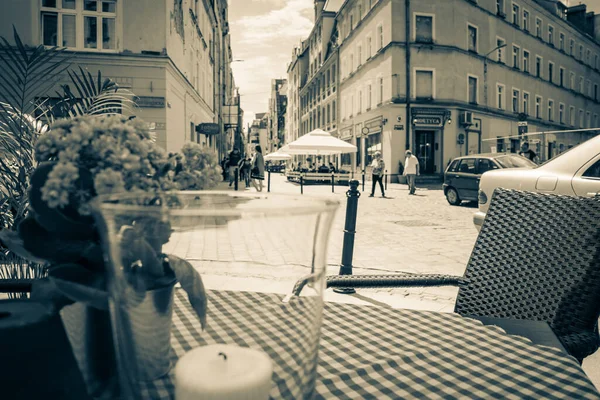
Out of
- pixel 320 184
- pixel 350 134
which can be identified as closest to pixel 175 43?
pixel 320 184

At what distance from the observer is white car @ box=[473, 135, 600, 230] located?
394 cm

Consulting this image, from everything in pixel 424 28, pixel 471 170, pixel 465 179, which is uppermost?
pixel 424 28

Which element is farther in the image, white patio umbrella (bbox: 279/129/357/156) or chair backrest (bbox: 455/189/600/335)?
white patio umbrella (bbox: 279/129/357/156)

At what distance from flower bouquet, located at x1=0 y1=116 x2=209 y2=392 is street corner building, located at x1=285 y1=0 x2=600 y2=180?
61.2 feet

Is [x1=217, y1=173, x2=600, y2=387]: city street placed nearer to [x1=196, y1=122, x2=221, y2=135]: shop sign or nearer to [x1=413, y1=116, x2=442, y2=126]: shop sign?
[x1=196, y1=122, x2=221, y2=135]: shop sign

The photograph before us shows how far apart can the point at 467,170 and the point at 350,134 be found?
18.9m

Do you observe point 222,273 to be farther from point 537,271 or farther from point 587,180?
point 587,180

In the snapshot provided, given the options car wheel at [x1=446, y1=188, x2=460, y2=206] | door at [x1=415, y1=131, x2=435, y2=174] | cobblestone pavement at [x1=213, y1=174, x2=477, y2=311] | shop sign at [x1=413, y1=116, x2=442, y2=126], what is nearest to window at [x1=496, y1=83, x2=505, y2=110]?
shop sign at [x1=413, y1=116, x2=442, y2=126]

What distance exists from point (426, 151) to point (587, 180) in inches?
798

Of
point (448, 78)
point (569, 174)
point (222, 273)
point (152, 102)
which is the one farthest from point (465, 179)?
point (448, 78)

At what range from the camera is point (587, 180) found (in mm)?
3945

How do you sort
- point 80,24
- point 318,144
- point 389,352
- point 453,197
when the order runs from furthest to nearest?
point 318,144 → point 453,197 → point 80,24 → point 389,352

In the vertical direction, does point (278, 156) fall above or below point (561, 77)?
below

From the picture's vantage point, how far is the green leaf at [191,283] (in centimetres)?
60
